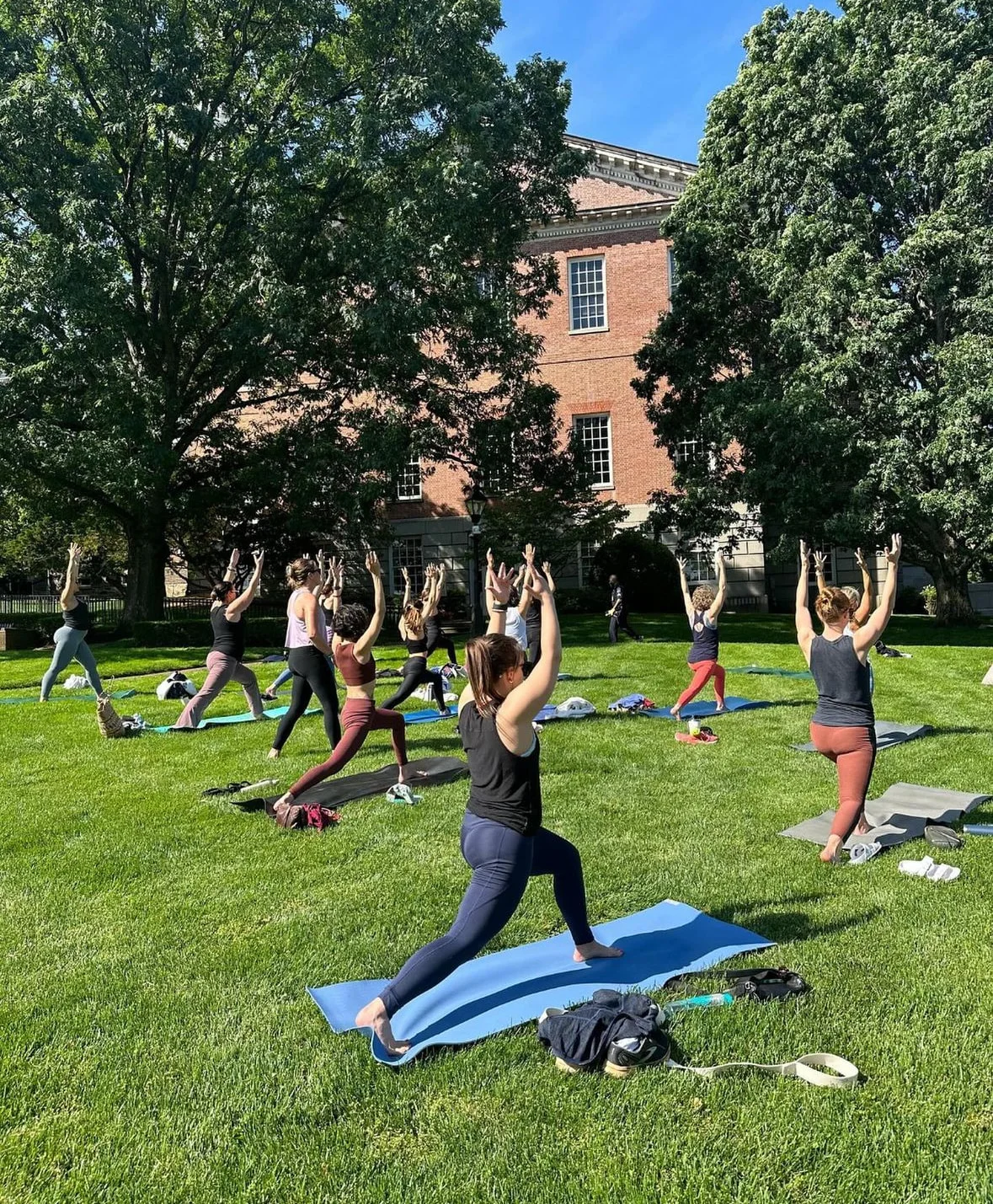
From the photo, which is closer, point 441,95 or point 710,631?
point 710,631

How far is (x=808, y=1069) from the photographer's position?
337cm

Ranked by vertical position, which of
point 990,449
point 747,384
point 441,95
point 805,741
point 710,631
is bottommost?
point 805,741

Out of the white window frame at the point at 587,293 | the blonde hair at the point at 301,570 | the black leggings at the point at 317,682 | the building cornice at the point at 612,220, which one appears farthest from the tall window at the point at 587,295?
the black leggings at the point at 317,682

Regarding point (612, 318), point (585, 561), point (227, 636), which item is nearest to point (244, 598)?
point (227, 636)

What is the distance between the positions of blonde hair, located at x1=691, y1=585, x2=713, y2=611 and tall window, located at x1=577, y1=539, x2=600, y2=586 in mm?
19857

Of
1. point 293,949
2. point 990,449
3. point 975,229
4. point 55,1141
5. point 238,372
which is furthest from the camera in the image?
point 238,372

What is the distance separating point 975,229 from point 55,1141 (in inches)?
1000

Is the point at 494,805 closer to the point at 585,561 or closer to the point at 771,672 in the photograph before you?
the point at 771,672

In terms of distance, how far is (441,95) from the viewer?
2058cm

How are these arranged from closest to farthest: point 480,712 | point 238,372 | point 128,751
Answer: point 480,712 < point 128,751 < point 238,372

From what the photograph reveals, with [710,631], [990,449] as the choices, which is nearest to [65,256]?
[710,631]

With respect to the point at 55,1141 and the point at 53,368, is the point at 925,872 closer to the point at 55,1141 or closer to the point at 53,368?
the point at 55,1141

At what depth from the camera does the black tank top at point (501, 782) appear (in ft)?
12.3

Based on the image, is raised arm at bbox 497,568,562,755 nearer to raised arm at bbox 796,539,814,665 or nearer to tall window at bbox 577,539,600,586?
raised arm at bbox 796,539,814,665
